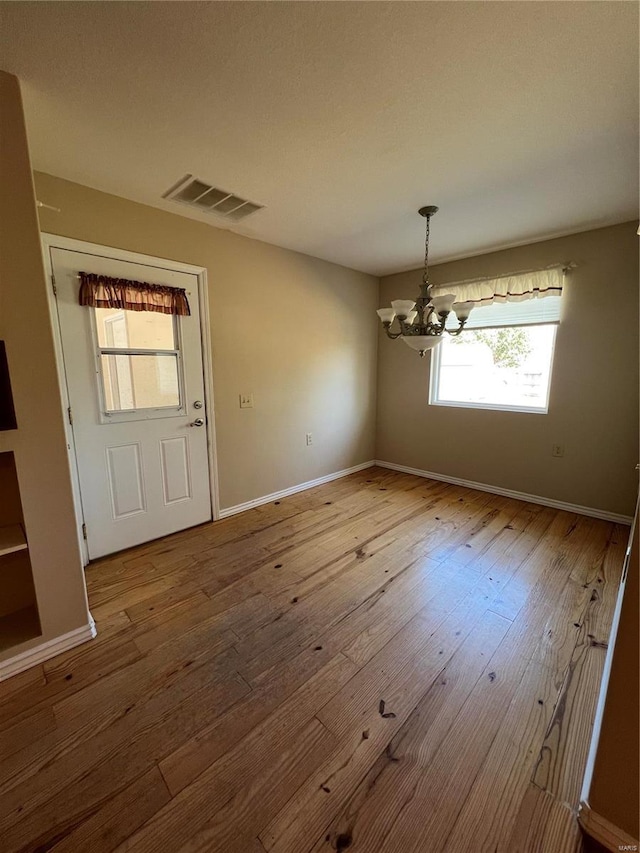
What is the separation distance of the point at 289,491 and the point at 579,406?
2.92 m

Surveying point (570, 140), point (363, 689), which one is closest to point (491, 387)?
point (570, 140)

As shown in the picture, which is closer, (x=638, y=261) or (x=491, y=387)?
(x=638, y=261)

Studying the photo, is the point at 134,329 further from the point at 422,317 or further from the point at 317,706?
the point at 317,706

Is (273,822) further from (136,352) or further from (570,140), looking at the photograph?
(570,140)

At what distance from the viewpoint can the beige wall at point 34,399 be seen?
139 cm

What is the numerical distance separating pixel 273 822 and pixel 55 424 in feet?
5.73

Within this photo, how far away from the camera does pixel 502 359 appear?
3570 millimetres

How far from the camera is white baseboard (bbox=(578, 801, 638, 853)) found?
964 millimetres

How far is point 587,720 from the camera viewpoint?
1372mm

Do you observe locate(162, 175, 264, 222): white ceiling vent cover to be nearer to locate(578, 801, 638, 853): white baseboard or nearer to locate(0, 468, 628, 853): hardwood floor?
locate(0, 468, 628, 853): hardwood floor

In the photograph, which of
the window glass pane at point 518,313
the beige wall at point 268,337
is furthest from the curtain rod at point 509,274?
the beige wall at point 268,337

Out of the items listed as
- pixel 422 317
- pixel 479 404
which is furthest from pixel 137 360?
pixel 479 404

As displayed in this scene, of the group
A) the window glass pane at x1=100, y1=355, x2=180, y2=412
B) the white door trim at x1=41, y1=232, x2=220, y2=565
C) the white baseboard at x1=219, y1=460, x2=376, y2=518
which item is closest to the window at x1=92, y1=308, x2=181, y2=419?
the window glass pane at x1=100, y1=355, x2=180, y2=412

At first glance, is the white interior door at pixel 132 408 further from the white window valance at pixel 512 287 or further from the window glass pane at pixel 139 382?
the white window valance at pixel 512 287
